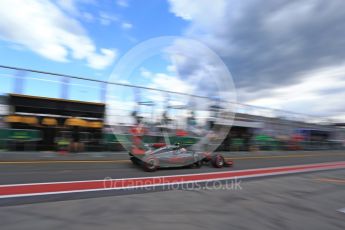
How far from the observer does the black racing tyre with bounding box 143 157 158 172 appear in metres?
10.6

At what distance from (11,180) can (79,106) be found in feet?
22.0

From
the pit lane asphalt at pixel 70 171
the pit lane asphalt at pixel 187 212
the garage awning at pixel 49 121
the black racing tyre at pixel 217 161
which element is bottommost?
the pit lane asphalt at pixel 187 212

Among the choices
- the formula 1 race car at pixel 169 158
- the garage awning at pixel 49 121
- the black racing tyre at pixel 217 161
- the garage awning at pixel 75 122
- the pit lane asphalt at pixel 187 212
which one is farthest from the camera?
the garage awning at pixel 75 122

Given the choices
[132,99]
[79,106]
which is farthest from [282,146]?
[79,106]

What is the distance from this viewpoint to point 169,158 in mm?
11227

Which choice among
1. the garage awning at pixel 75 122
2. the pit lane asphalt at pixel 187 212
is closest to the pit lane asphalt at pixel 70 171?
the garage awning at pixel 75 122

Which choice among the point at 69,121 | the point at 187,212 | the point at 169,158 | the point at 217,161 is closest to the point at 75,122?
the point at 69,121

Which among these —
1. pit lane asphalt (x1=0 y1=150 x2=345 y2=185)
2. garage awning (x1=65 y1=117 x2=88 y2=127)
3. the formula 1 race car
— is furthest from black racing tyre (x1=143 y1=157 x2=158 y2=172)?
garage awning (x1=65 y1=117 x2=88 y2=127)

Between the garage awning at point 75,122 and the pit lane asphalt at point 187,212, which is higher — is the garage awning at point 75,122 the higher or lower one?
the higher one

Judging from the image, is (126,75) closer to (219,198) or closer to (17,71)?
(219,198)

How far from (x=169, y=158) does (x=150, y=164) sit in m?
0.95

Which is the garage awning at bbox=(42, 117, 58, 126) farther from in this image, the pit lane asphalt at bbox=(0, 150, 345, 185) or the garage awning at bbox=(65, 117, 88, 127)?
the pit lane asphalt at bbox=(0, 150, 345, 185)

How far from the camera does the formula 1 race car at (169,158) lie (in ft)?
35.0

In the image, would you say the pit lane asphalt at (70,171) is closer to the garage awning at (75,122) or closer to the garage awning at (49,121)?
the garage awning at (75,122)
